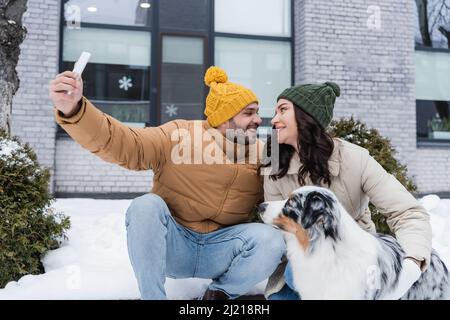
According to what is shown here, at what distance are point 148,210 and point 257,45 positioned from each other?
6.46m

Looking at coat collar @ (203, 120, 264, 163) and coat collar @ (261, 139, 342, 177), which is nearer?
coat collar @ (261, 139, 342, 177)

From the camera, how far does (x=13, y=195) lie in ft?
11.5

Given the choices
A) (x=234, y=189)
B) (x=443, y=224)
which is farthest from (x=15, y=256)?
(x=443, y=224)

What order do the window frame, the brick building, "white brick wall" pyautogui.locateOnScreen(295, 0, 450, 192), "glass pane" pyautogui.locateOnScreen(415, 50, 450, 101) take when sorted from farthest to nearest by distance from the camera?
"glass pane" pyautogui.locateOnScreen(415, 50, 450, 101)
the window frame
"white brick wall" pyautogui.locateOnScreen(295, 0, 450, 192)
the brick building

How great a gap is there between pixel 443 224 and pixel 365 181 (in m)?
2.82

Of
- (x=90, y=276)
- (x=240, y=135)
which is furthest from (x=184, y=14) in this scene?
(x=240, y=135)

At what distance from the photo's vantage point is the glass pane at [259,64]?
820 centimetres

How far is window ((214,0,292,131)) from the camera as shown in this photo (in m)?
8.20

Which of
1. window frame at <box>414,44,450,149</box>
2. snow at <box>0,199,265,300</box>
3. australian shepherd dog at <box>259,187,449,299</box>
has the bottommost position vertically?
snow at <box>0,199,265,300</box>

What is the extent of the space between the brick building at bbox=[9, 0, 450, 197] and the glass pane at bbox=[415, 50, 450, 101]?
1.29 ft

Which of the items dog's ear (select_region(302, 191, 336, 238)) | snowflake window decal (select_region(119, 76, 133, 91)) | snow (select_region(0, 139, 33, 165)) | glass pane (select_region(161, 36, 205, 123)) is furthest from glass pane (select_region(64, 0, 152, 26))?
dog's ear (select_region(302, 191, 336, 238))

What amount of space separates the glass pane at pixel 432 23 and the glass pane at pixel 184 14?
417 centimetres

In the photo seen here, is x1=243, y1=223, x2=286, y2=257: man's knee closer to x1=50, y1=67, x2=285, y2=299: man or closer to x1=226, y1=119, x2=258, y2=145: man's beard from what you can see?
x1=50, y1=67, x2=285, y2=299: man

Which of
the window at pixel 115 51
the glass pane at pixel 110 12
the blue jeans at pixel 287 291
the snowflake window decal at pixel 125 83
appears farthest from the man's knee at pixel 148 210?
the glass pane at pixel 110 12
